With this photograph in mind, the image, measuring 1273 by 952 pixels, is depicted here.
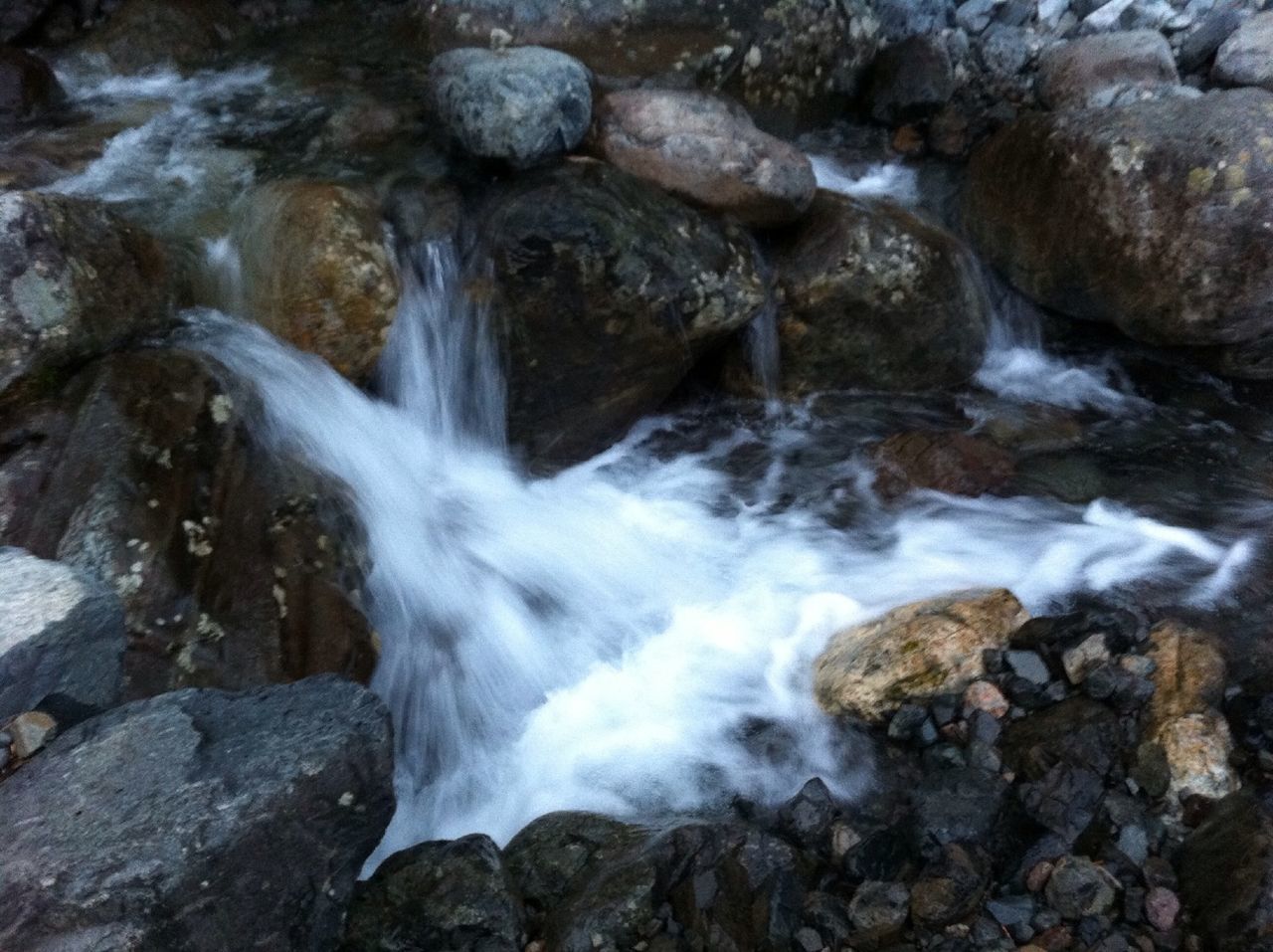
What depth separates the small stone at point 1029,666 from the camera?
375 centimetres

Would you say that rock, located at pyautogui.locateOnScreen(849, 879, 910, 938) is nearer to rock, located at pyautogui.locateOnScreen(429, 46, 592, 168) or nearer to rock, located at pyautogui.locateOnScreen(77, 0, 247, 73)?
rock, located at pyautogui.locateOnScreen(429, 46, 592, 168)

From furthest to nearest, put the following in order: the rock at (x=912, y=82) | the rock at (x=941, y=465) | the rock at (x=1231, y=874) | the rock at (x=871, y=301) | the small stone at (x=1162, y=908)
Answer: the rock at (x=912, y=82)
the rock at (x=871, y=301)
the rock at (x=941, y=465)
the small stone at (x=1162, y=908)
the rock at (x=1231, y=874)

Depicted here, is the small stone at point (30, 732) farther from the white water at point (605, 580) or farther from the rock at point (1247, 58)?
the rock at point (1247, 58)

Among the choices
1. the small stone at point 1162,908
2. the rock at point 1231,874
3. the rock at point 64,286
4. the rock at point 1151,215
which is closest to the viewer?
the rock at point 1231,874

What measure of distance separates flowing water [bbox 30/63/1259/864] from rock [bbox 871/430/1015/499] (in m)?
0.09

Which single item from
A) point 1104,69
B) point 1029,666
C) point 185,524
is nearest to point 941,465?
point 1029,666

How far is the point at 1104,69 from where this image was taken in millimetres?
6695

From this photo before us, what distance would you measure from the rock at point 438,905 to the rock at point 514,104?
3.28 metres

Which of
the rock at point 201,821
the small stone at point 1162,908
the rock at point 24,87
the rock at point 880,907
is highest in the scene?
the rock at point 24,87

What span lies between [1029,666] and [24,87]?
18.1ft

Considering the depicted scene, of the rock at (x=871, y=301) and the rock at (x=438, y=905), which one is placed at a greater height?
the rock at (x=871, y=301)

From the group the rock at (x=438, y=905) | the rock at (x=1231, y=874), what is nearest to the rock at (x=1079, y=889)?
the rock at (x=1231, y=874)

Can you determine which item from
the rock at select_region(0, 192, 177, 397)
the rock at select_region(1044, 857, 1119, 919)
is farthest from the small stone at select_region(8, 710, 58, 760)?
the rock at select_region(1044, 857, 1119, 919)

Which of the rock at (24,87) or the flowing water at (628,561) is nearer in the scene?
the flowing water at (628,561)
